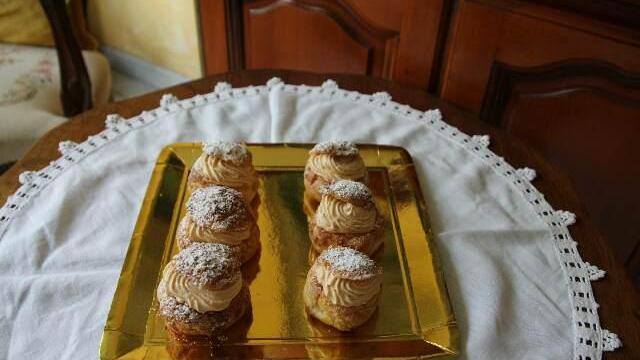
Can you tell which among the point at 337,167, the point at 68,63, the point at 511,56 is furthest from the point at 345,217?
the point at 68,63

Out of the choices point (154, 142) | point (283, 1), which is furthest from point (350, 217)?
point (283, 1)

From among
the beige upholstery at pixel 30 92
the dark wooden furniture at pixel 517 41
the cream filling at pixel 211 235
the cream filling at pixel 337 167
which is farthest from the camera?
the beige upholstery at pixel 30 92

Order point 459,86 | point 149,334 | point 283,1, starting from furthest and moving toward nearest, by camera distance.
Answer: point 283,1 < point 459,86 < point 149,334

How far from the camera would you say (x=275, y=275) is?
874mm

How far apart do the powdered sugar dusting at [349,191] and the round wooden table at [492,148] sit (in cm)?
35

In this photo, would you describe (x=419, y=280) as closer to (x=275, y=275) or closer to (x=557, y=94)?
(x=275, y=275)

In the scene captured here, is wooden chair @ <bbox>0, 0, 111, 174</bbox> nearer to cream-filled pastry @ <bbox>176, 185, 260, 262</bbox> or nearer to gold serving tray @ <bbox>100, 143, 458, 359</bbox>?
gold serving tray @ <bbox>100, 143, 458, 359</bbox>

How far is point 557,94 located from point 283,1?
75cm

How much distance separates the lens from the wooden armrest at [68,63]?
136 centimetres

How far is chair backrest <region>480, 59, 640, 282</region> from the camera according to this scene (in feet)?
4.10

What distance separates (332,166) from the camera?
0.97 metres

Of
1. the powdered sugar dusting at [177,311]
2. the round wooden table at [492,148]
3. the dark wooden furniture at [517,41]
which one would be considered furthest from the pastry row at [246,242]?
the dark wooden furniture at [517,41]

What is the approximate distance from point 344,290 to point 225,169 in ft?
1.00

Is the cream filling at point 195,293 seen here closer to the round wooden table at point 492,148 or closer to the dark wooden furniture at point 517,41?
the round wooden table at point 492,148
